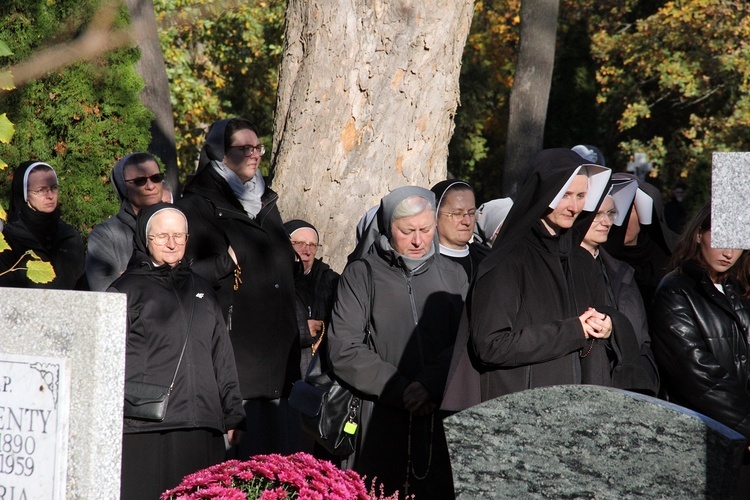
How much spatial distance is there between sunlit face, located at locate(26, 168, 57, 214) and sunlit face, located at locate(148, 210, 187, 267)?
1671 millimetres

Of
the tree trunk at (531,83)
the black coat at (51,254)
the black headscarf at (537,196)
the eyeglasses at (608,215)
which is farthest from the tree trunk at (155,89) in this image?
the black headscarf at (537,196)

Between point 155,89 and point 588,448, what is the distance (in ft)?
33.1

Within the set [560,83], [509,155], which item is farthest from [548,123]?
[509,155]

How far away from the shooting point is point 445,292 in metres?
5.34

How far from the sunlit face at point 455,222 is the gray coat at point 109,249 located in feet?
5.76

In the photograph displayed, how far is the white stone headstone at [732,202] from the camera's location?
3.26 m

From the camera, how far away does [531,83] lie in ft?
56.6

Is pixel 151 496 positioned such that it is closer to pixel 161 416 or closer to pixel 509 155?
Result: pixel 161 416

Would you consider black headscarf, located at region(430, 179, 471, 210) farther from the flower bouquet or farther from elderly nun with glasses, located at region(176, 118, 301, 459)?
the flower bouquet

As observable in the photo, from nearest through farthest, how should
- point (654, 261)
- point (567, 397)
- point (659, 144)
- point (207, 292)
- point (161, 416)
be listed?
point (567, 397) → point (161, 416) → point (207, 292) → point (654, 261) → point (659, 144)

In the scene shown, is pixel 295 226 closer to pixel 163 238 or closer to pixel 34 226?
pixel 34 226

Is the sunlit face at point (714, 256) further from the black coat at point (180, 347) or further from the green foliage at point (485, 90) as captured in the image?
the green foliage at point (485, 90)

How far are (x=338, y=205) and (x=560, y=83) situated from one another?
24662mm

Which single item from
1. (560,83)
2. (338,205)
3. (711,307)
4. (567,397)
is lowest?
(567,397)
